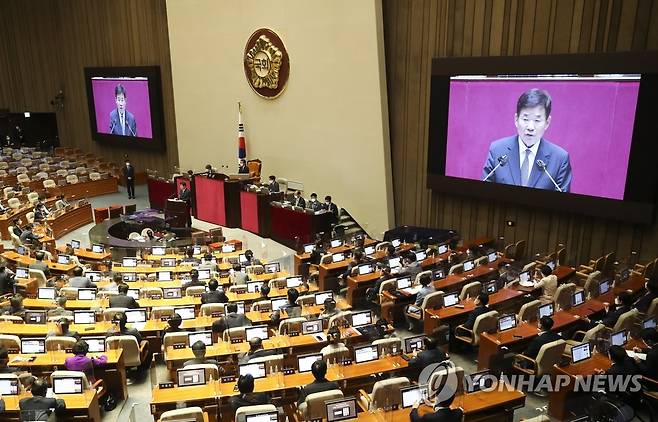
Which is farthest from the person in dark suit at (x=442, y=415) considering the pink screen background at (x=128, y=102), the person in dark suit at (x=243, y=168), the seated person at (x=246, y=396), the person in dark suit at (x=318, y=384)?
the pink screen background at (x=128, y=102)

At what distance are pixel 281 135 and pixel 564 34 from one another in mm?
9963

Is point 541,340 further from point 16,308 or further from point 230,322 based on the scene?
point 16,308

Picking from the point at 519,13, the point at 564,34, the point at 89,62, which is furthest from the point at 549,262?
the point at 89,62

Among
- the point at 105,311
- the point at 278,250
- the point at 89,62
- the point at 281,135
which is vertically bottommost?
the point at 278,250

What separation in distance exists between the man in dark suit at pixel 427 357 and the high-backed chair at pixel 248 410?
2144 mm

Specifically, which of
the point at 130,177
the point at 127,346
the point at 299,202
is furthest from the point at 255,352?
the point at 130,177

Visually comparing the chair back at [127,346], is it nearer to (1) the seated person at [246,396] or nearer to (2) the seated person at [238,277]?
(1) the seated person at [246,396]

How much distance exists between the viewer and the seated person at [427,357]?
23.4 ft

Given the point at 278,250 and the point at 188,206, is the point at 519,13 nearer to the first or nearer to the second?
the point at 278,250

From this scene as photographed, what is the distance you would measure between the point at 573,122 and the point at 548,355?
7.08 metres

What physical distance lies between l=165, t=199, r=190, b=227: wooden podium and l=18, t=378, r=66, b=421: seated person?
11233 mm

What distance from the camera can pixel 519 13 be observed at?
13.3m

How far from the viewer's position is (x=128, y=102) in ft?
82.7

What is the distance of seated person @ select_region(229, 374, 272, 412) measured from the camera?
6180mm
